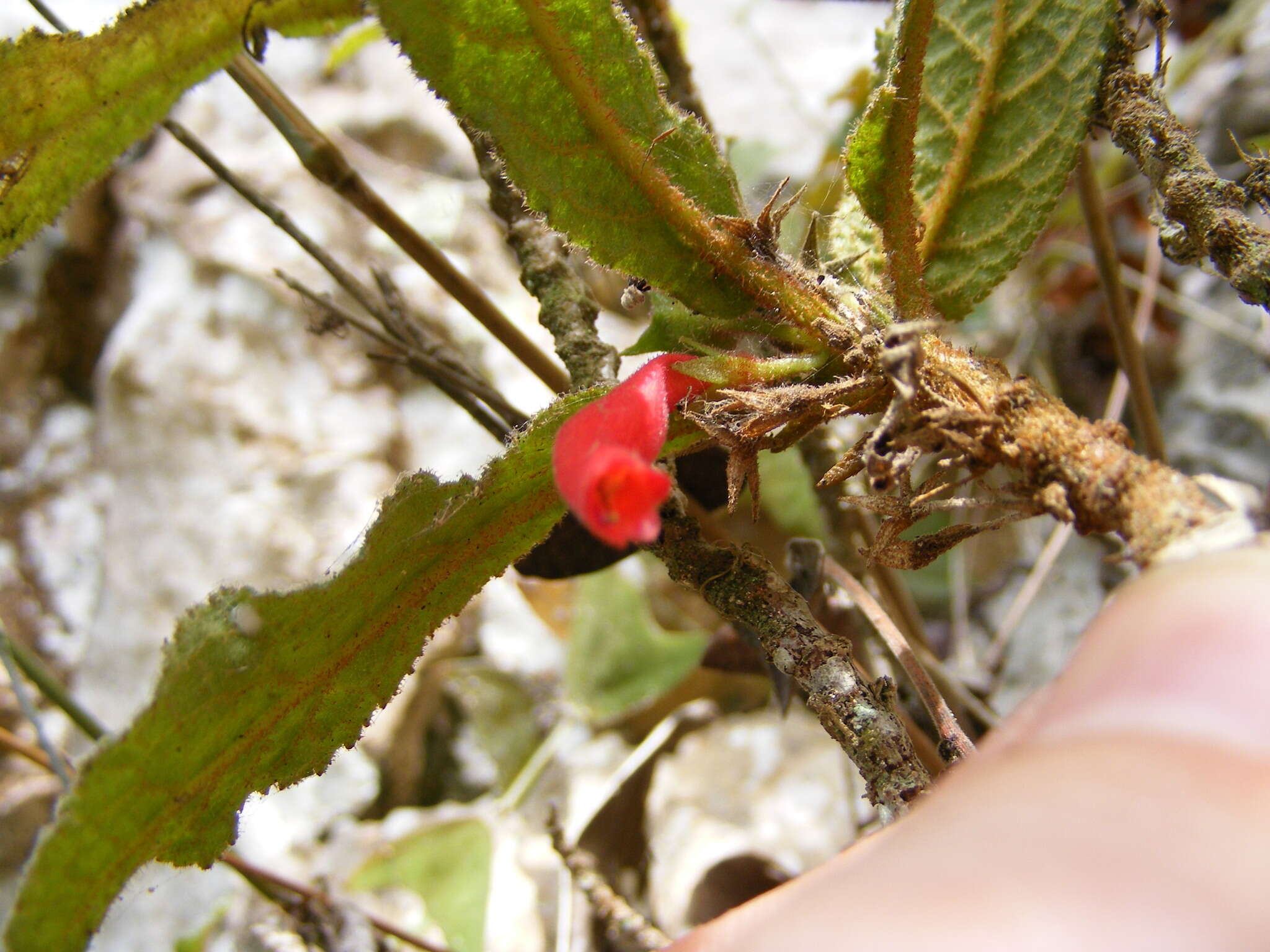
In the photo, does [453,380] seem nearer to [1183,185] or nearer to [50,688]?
[50,688]

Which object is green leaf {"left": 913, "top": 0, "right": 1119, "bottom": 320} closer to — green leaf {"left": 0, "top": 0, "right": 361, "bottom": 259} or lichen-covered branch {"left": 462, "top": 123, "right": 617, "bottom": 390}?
lichen-covered branch {"left": 462, "top": 123, "right": 617, "bottom": 390}

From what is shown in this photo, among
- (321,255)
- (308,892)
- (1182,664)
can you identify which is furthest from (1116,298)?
(308,892)

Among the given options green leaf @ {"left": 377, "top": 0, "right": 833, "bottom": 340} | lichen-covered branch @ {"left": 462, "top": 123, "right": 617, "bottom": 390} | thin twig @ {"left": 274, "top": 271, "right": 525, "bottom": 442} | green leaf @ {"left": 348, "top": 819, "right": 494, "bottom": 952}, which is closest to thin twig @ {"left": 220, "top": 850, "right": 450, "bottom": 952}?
green leaf @ {"left": 348, "top": 819, "right": 494, "bottom": 952}

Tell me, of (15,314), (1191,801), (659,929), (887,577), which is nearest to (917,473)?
(887,577)

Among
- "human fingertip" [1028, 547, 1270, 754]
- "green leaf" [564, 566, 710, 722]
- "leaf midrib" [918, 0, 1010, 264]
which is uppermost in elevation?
"leaf midrib" [918, 0, 1010, 264]

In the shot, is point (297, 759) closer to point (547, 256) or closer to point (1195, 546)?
point (547, 256)

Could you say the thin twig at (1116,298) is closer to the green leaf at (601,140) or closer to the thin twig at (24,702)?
the green leaf at (601,140)

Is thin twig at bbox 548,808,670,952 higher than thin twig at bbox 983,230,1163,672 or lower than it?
lower
